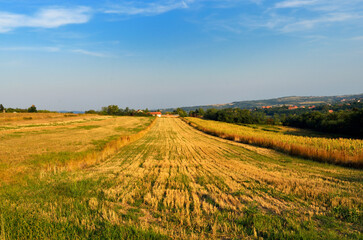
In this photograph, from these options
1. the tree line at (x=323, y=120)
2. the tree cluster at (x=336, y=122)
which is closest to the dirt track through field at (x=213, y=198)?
the tree cluster at (x=336, y=122)

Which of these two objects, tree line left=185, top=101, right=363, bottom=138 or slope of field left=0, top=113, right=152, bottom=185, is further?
tree line left=185, top=101, right=363, bottom=138

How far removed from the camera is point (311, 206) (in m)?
5.90

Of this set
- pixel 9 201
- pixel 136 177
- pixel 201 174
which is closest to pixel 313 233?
pixel 201 174

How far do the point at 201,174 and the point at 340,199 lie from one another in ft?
19.2

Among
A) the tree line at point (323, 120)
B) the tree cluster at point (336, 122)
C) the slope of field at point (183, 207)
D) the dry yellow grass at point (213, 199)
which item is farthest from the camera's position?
the tree line at point (323, 120)

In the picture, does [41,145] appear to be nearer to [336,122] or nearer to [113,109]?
[336,122]

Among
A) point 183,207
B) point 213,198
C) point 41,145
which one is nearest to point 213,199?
point 213,198

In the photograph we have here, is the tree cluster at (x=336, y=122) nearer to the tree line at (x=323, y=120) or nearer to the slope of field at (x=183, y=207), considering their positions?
the tree line at (x=323, y=120)

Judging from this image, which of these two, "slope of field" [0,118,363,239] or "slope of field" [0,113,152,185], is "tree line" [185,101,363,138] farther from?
"slope of field" [0,113,152,185]

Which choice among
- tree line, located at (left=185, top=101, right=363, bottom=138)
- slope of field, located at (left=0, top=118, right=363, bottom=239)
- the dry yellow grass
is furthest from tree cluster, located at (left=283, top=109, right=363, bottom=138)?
slope of field, located at (left=0, top=118, right=363, bottom=239)

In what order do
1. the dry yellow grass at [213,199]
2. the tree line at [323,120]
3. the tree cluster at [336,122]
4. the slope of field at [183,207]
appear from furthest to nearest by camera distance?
1. the tree line at [323,120]
2. the tree cluster at [336,122]
3. the dry yellow grass at [213,199]
4. the slope of field at [183,207]

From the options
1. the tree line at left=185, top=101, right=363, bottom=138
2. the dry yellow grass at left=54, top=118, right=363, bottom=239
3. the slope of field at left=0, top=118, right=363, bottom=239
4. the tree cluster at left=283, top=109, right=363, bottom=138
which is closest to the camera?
the slope of field at left=0, top=118, right=363, bottom=239

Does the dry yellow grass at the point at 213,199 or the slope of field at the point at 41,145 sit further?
the slope of field at the point at 41,145

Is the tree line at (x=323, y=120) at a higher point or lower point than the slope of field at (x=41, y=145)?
lower
